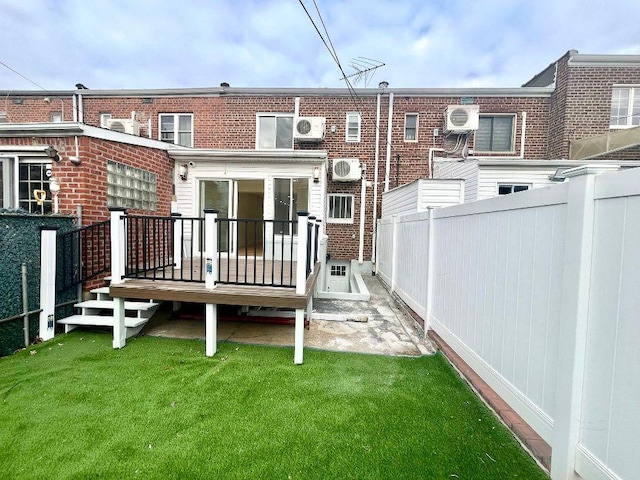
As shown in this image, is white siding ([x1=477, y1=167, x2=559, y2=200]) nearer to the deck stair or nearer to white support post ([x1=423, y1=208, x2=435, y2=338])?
white support post ([x1=423, y1=208, x2=435, y2=338])

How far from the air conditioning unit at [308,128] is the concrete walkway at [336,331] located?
247 inches

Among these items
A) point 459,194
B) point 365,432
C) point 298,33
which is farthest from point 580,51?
point 365,432

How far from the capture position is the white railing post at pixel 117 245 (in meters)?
3.64

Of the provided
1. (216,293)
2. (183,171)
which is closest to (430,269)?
(216,293)

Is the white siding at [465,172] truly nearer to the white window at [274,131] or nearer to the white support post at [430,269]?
the white support post at [430,269]

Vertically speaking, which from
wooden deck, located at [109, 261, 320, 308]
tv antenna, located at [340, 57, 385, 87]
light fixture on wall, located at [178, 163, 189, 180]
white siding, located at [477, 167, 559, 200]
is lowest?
wooden deck, located at [109, 261, 320, 308]

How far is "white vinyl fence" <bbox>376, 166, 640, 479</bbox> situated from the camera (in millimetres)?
1353

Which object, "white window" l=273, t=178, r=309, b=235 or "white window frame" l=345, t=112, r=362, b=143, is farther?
"white window frame" l=345, t=112, r=362, b=143

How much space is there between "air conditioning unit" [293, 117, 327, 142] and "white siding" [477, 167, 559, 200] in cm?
504

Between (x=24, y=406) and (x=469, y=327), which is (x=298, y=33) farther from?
(x=24, y=406)

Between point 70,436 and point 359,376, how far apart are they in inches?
96.5

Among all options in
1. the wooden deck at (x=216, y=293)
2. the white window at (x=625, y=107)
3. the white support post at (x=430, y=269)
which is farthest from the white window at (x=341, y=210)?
the white window at (x=625, y=107)

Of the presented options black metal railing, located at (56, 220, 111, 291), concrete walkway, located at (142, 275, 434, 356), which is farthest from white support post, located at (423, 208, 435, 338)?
black metal railing, located at (56, 220, 111, 291)

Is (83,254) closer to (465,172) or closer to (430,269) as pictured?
(430,269)
